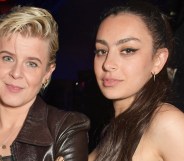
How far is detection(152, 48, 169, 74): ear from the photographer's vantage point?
171cm

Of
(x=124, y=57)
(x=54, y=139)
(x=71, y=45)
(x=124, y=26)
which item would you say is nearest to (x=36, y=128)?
(x=54, y=139)

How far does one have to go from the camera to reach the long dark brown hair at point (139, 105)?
5.34 feet

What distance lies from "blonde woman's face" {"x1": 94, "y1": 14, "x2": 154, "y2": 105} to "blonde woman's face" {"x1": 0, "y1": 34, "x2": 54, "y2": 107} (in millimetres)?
316

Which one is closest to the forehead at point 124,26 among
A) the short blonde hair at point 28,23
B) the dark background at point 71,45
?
the short blonde hair at point 28,23

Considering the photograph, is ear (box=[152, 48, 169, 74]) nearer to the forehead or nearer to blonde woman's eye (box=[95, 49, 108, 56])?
the forehead

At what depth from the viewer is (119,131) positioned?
67.2 inches

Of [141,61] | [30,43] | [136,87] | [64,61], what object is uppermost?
[30,43]

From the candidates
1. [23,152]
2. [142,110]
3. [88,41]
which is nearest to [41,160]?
[23,152]

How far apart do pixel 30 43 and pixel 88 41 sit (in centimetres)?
332

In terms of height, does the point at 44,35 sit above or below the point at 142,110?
above

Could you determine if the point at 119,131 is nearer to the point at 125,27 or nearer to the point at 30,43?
the point at 125,27

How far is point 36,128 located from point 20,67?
0.27 m

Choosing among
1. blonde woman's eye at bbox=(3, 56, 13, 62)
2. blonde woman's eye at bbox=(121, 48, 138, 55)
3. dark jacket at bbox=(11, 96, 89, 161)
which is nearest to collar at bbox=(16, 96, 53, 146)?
dark jacket at bbox=(11, 96, 89, 161)

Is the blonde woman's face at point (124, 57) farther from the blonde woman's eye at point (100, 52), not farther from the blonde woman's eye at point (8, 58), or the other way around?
the blonde woman's eye at point (8, 58)
